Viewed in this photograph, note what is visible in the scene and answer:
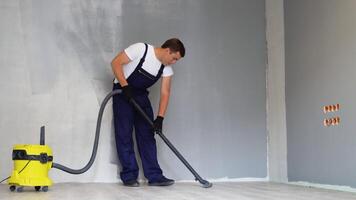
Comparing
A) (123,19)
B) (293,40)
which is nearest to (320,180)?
(293,40)

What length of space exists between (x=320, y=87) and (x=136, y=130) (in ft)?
4.28

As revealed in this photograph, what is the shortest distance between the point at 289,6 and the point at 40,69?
1941 millimetres

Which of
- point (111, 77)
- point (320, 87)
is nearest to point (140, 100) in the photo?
point (111, 77)

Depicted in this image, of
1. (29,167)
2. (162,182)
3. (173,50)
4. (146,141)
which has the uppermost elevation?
(173,50)

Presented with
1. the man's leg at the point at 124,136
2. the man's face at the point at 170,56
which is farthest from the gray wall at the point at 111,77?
the man's face at the point at 170,56

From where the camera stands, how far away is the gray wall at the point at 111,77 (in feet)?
11.5

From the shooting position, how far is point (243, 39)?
396 centimetres

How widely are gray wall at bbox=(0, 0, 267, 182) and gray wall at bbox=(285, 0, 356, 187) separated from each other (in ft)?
1.24

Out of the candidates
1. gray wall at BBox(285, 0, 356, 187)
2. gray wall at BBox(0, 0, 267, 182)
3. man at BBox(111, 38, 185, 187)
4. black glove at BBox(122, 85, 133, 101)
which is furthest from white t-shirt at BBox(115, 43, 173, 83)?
gray wall at BBox(285, 0, 356, 187)

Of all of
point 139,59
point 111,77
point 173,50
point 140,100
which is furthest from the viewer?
point 111,77

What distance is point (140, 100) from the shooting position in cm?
340

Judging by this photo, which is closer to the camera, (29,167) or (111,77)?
(29,167)

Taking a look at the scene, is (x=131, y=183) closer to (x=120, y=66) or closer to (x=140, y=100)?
(x=140, y=100)

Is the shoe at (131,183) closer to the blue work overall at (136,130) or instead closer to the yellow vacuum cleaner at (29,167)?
the blue work overall at (136,130)
